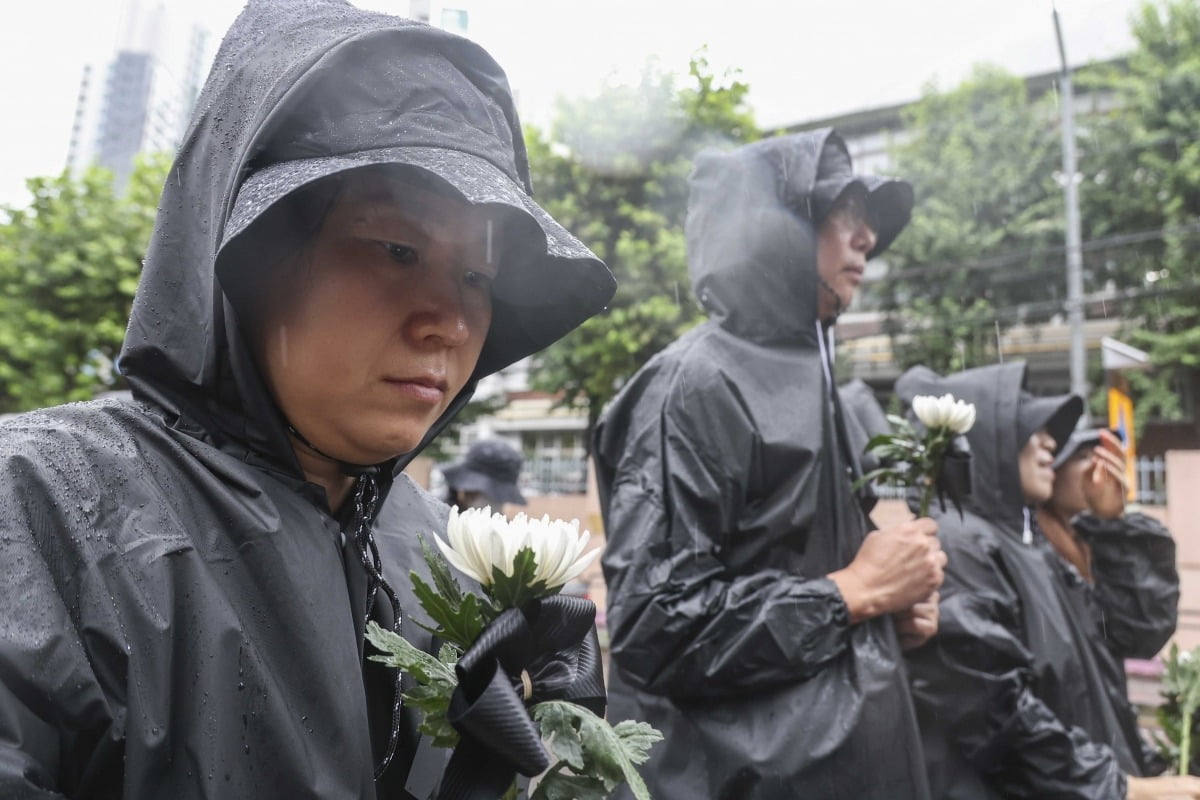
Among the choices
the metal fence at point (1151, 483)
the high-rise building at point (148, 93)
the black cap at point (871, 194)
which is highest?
the high-rise building at point (148, 93)

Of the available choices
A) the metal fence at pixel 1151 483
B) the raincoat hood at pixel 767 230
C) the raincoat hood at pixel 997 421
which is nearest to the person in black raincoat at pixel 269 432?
the raincoat hood at pixel 767 230

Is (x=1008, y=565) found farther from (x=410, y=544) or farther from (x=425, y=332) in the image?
(x=425, y=332)

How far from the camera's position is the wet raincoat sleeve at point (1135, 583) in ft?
15.1

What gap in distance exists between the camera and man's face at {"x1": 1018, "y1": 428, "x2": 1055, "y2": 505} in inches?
168

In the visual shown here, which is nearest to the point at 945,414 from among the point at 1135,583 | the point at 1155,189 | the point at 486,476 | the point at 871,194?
the point at 871,194

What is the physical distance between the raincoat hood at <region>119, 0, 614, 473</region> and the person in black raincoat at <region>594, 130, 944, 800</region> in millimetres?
1106

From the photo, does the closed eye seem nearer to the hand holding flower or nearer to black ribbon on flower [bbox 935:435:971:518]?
the hand holding flower

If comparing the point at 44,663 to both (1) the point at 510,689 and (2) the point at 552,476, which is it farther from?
(2) the point at 552,476

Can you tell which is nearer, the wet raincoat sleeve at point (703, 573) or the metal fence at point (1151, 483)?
the wet raincoat sleeve at point (703, 573)

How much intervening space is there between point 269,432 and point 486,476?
5930 mm

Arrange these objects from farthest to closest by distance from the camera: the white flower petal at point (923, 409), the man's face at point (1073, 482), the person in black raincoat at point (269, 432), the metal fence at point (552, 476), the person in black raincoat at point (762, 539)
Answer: the metal fence at point (552, 476) → the man's face at point (1073, 482) → the white flower petal at point (923, 409) → the person in black raincoat at point (762, 539) → the person in black raincoat at point (269, 432)

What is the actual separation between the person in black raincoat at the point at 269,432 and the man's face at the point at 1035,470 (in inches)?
135

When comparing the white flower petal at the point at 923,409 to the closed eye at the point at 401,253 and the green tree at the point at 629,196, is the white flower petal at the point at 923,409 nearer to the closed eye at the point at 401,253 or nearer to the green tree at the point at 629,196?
the closed eye at the point at 401,253

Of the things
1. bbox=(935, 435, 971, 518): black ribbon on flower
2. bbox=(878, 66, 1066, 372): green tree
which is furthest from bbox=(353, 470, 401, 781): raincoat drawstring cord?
bbox=(878, 66, 1066, 372): green tree
